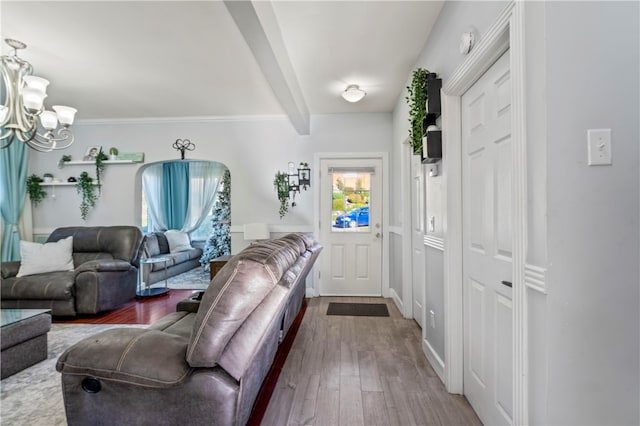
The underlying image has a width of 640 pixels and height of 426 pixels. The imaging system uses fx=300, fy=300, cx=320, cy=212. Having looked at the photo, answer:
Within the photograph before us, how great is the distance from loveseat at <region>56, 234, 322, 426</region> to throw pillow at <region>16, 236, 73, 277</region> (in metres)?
3.12

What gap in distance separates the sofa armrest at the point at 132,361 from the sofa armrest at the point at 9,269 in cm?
323

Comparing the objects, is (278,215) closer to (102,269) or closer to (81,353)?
(102,269)

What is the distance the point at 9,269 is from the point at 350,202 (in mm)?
4269

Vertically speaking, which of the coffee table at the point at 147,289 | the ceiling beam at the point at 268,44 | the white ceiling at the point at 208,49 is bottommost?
the coffee table at the point at 147,289

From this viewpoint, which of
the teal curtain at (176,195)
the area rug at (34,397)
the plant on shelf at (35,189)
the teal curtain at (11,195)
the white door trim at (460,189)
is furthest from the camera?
the teal curtain at (176,195)

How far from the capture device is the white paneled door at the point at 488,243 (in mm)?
1440

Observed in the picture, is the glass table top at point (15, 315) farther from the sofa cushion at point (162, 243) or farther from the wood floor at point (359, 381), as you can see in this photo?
the sofa cushion at point (162, 243)

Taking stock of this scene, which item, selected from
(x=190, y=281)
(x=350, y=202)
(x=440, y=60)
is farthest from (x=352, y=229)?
(x=190, y=281)

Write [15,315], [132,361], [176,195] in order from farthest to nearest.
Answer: [176,195], [15,315], [132,361]

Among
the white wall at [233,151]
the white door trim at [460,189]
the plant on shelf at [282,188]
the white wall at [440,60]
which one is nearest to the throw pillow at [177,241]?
the white wall at [233,151]

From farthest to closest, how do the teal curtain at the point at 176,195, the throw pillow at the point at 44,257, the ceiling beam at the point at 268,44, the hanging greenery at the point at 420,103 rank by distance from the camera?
the teal curtain at the point at 176,195, the throw pillow at the point at 44,257, the hanging greenery at the point at 420,103, the ceiling beam at the point at 268,44

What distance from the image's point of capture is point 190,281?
543cm

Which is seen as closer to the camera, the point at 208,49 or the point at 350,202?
the point at 208,49

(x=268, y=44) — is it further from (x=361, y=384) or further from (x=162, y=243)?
(x=162, y=243)
